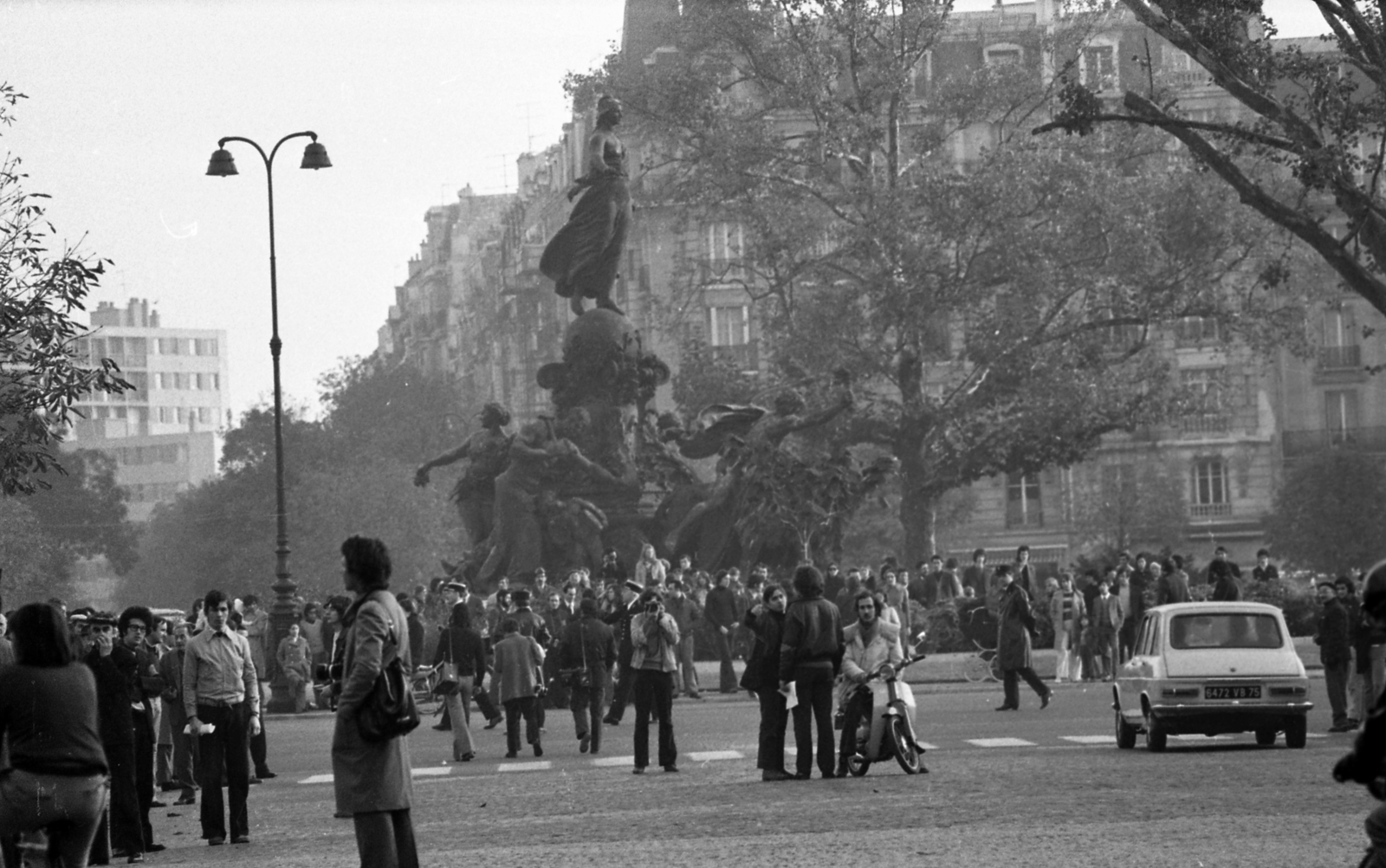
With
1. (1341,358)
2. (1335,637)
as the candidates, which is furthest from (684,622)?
(1341,358)

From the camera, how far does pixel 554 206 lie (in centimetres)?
10594

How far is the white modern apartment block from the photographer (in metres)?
174

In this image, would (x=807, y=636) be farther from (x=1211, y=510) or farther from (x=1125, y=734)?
(x=1211, y=510)

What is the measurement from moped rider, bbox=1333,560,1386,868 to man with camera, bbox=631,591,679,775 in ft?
41.6

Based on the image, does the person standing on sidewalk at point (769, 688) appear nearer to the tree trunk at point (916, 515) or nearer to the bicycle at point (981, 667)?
the bicycle at point (981, 667)

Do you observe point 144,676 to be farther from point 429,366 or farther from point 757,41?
point 429,366

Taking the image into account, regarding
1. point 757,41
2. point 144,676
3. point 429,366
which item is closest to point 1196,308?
point 757,41

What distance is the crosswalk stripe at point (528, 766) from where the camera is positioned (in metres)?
21.8

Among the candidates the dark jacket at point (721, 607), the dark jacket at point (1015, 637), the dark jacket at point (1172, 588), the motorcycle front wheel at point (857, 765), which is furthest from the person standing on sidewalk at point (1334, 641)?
the dark jacket at point (721, 607)

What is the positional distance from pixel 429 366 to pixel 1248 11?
408 feet

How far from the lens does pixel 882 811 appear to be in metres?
16.0

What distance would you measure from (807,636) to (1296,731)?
15.9 ft

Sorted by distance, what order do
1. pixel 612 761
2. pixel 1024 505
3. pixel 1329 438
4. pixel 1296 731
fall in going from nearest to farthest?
pixel 1296 731 < pixel 612 761 < pixel 1329 438 < pixel 1024 505

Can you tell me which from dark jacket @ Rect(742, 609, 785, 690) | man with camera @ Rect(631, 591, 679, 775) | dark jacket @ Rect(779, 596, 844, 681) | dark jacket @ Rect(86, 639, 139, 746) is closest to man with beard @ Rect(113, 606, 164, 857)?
dark jacket @ Rect(86, 639, 139, 746)
